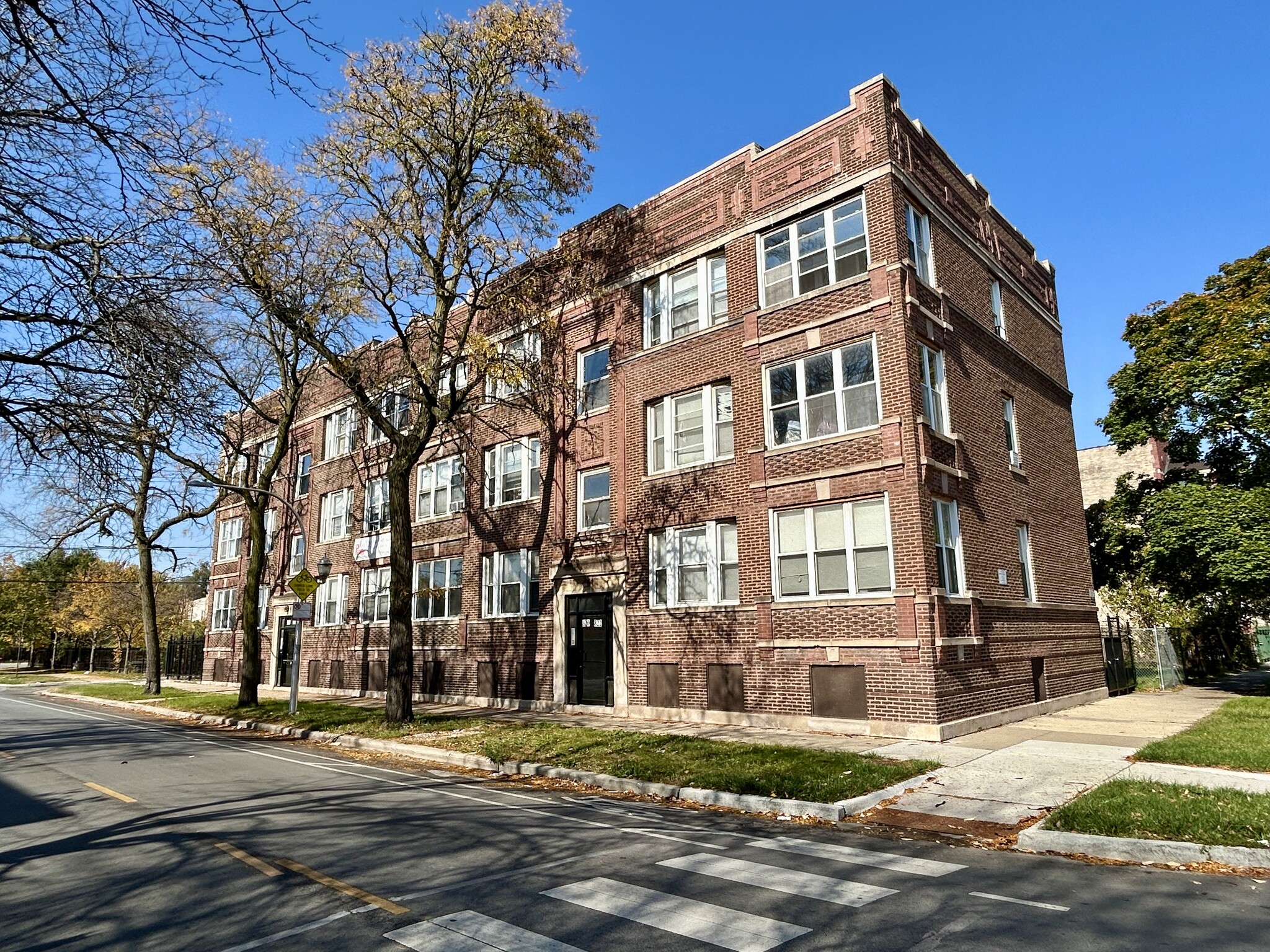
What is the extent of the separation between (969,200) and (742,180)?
6264 mm

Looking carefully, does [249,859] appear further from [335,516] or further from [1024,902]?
[335,516]

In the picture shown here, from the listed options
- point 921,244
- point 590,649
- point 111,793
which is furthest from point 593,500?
point 111,793

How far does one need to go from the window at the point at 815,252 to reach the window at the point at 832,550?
4.95 m

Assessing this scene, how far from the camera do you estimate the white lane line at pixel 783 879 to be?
19.0 feet

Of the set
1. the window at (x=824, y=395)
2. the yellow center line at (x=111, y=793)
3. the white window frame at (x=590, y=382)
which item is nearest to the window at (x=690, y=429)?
the window at (x=824, y=395)

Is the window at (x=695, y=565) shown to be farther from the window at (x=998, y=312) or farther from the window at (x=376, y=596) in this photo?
the window at (x=376, y=596)

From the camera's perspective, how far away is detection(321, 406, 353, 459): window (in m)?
31.7

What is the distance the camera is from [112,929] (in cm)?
505

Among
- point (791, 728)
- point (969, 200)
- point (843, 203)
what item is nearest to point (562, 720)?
point (791, 728)

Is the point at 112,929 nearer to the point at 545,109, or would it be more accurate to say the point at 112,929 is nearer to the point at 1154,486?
the point at 545,109

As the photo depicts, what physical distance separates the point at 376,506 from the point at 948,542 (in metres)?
20.8

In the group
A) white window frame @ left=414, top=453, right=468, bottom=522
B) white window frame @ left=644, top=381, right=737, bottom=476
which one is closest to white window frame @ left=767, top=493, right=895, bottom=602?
white window frame @ left=644, top=381, right=737, bottom=476

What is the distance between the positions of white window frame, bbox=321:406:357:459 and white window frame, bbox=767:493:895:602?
2019 cm

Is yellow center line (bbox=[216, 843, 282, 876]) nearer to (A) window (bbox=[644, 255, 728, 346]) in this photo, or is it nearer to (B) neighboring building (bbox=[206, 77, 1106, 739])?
(B) neighboring building (bbox=[206, 77, 1106, 739])
